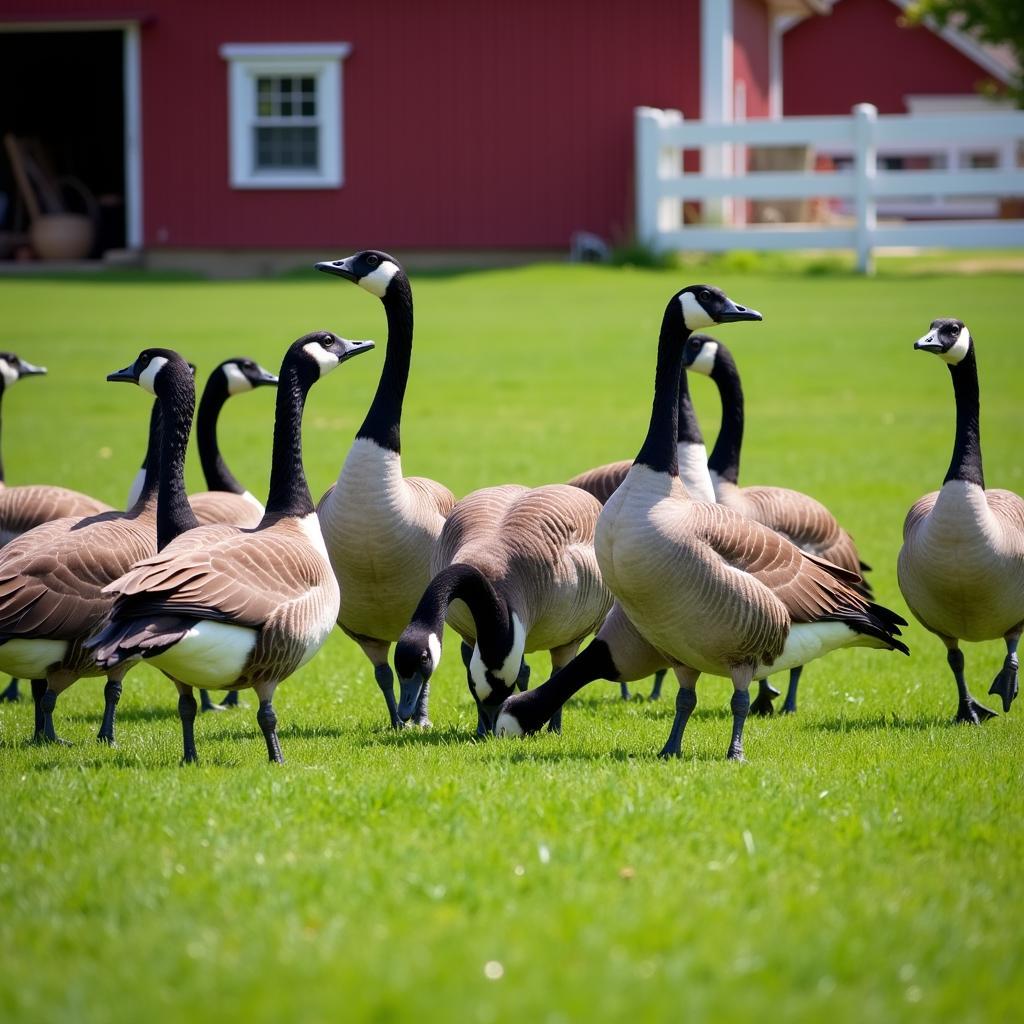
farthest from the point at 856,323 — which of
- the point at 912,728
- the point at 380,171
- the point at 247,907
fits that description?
the point at 247,907

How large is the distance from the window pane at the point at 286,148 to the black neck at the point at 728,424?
26839mm

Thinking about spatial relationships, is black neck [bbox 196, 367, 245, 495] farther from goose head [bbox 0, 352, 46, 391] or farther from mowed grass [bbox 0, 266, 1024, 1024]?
goose head [bbox 0, 352, 46, 391]

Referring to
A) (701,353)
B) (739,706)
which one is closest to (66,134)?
(701,353)

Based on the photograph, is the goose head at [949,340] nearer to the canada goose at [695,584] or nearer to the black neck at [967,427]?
the black neck at [967,427]

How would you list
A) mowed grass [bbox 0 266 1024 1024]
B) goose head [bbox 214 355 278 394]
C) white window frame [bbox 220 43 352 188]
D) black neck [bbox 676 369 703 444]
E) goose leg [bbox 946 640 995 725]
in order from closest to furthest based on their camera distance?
mowed grass [bbox 0 266 1024 1024]
goose leg [bbox 946 640 995 725]
black neck [bbox 676 369 703 444]
goose head [bbox 214 355 278 394]
white window frame [bbox 220 43 352 188]

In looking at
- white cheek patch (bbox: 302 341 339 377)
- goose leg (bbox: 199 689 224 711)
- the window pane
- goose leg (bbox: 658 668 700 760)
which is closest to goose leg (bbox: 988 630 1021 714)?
goose leg (bbox: 658 668 700 760)

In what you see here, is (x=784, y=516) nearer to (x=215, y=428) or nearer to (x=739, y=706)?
(x=739, y=706)

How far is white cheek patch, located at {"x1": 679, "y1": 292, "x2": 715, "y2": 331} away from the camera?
754cm

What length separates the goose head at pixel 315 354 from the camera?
7977 millimetres

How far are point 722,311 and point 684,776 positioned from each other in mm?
2350

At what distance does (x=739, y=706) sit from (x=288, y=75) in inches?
1206

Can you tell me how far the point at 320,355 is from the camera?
8039mm

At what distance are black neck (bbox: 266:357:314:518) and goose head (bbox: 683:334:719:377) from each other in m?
3.60

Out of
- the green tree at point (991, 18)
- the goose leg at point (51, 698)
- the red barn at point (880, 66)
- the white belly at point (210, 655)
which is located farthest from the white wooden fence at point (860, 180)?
the red barn at point (880, 66)
